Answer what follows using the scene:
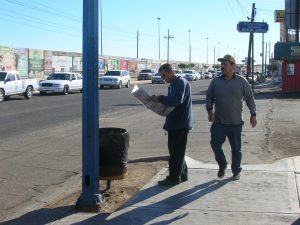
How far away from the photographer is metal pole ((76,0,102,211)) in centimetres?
616

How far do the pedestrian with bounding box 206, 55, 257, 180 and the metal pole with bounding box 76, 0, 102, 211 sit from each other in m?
2.09

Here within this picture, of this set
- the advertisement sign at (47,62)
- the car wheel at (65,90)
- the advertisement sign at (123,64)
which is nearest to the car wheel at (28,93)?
the car wheel at (65,90)

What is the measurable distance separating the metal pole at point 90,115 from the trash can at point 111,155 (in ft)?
1.49

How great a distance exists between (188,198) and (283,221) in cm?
138

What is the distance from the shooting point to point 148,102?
6891 millimetres

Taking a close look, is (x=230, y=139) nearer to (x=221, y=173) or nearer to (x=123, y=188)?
(x=221, y=173)

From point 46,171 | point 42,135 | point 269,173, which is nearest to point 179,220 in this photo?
point 269,173

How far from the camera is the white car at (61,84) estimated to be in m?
34.6

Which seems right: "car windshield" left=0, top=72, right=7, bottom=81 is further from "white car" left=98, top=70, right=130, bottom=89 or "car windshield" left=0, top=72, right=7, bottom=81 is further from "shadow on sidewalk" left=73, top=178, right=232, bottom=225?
"shadow on sidewalk" left=73, top=178, right=232, bottom=225

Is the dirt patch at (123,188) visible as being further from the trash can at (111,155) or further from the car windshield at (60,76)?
the car windshield at (60,76)

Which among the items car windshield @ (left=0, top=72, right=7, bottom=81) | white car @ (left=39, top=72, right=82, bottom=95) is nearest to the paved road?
car windshield @ (left=0, top=72, right=7, bottom=81)

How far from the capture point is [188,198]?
6543 millimetres

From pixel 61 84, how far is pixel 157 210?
29503 mm

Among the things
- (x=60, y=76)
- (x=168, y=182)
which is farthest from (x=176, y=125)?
(x=60, y=76)
